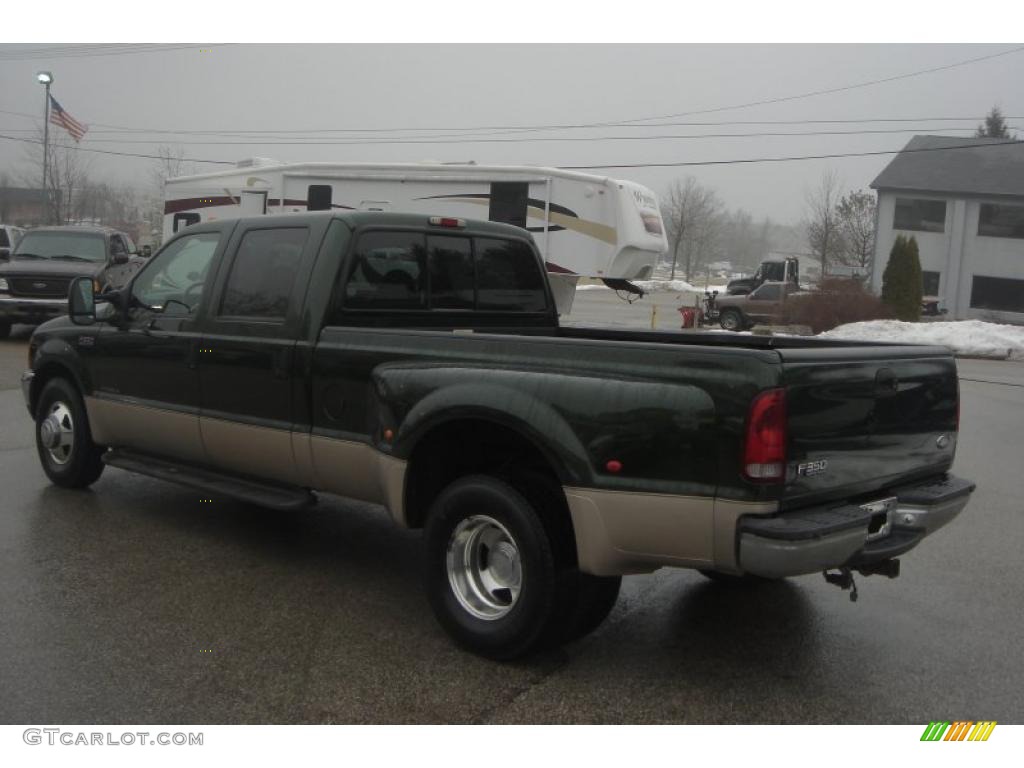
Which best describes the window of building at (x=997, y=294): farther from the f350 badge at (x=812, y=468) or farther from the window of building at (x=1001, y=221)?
the f350 badge at (x=812, y=468)

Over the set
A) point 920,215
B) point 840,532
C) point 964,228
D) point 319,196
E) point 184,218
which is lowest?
point 840,532

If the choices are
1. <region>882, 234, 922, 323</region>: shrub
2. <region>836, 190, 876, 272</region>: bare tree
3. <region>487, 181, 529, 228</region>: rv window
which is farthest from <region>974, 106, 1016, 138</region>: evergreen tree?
<region>487, 181, 529, 228</region>: rv window

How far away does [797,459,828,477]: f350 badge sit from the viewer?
370 centimetres

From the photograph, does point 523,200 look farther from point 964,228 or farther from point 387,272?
point 964,228

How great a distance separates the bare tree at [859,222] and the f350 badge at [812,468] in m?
57.2

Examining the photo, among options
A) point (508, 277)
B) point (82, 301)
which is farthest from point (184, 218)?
point (508, 277)

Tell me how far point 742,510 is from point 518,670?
1.29 metres

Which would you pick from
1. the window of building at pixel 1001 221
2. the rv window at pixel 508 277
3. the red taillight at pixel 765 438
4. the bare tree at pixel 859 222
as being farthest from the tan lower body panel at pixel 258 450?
the bare tree at pixel 859 222

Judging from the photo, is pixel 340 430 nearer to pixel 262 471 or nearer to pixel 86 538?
pixel 262 471

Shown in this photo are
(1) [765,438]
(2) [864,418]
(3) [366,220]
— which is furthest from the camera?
(3) [366,220]

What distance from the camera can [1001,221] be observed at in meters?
43.3

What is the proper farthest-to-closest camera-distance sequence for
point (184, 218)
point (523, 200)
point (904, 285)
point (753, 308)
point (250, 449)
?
point (753, 308), point (904, 285), point (184, 218), point (523, 200), point (250, 449)

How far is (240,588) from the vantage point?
5234mm

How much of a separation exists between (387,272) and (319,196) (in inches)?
540
